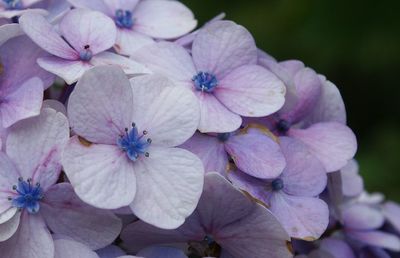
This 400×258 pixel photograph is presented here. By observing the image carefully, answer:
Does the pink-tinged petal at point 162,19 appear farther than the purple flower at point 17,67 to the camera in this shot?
Yes

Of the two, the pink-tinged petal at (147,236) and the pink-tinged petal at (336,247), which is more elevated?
the pink-tinged petal at (147,236)

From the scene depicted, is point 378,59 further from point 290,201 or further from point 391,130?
point 290,201

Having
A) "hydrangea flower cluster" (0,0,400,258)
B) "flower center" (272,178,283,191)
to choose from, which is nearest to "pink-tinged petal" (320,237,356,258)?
"hydrangea flower cluster" (0,0,400,258)

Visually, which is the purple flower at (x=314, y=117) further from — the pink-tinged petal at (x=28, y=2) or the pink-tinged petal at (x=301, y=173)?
the pink-tinged petal at (x=28, y=2)

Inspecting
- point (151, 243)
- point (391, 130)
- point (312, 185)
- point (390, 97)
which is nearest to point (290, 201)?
point (312, 185)

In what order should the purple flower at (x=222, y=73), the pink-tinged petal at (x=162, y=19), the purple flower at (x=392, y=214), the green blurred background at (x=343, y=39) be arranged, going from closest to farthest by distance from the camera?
the purple flower at (x=222, y=73) < the pink-tinged petal at (x=162, y=19) < the purple flower at (x=392, y=214) < the green blurred background at (x=343, y=39)

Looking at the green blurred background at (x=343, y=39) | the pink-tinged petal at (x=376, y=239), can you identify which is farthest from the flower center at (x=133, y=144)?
the green blurred background at (x=343, y=39)

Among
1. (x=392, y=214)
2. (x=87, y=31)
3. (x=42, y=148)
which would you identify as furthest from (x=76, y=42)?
(x=392, y=214)
